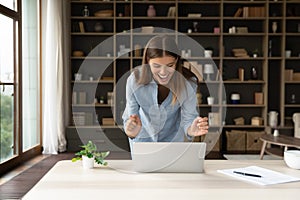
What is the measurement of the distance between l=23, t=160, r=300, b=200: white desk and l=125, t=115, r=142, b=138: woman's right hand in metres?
0.19

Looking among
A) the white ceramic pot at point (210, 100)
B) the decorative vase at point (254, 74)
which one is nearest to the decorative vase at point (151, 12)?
the white ceramic pot at point (210, 100)

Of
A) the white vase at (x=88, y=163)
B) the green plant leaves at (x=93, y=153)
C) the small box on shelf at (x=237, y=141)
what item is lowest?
the small box on shelf at (x=237, y=141)

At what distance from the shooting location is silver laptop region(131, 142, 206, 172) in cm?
154

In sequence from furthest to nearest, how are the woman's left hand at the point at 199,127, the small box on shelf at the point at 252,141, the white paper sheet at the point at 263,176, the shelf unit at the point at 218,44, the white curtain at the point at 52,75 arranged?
the shelf unit at the point at 218,44
the small box on shelf at the point at 252,141
the white curtain at the point at 52,75
the woman's left hand at the point at 199,127
the white paper sheet at the point at 263,176

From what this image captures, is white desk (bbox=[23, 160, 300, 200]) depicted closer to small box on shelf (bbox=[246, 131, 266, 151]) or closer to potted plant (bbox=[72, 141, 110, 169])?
potted plant (bbox=[72, 141, 110, 169])

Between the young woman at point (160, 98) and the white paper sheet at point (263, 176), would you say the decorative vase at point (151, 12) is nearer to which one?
the young woman at point (160, 98)

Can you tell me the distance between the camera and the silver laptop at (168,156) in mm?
1537

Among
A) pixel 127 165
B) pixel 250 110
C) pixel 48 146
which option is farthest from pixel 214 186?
pixel 250 110

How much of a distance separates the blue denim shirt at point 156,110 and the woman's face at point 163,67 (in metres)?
0.10

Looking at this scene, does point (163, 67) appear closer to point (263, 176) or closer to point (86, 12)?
point (263, 176)

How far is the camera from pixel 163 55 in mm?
1671

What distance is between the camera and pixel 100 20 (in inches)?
249

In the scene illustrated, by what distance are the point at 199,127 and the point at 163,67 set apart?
0.30 m

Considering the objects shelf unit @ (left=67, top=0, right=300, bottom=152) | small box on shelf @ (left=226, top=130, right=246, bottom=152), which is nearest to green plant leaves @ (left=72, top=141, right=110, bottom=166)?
shelf unit @ (left=67, top=0, right=300, bottom=152)
